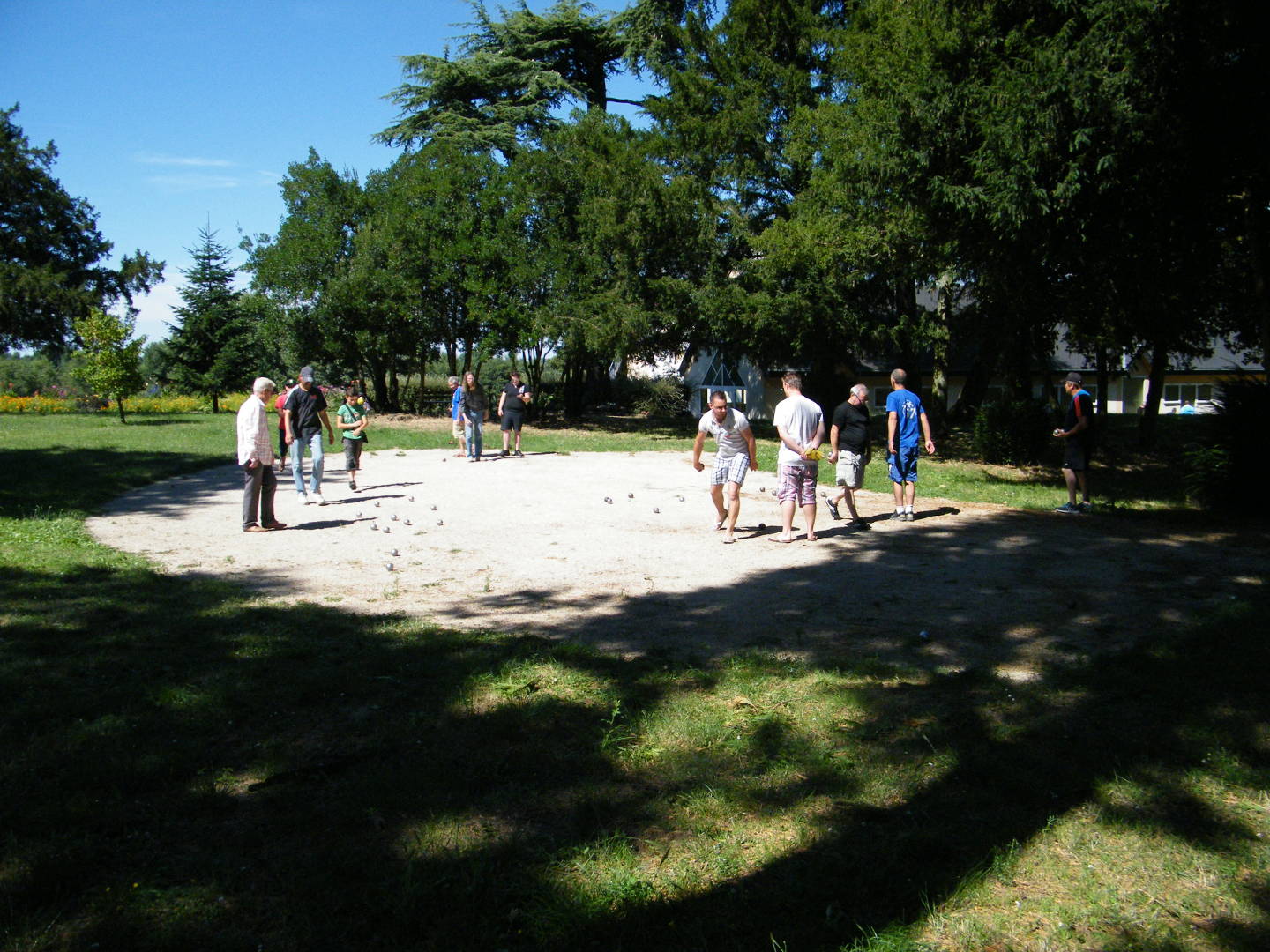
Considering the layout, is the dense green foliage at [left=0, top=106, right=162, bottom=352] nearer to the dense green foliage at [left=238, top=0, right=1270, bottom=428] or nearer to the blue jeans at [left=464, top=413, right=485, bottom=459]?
the dense green foliage at [left=238, top=0, right=1270, bottom=428]

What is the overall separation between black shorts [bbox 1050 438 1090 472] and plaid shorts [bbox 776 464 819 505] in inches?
174

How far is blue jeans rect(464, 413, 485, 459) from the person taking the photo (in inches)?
739

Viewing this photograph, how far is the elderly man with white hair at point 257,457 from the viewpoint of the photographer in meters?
10.1

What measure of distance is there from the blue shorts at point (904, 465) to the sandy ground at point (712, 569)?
636 millimetres

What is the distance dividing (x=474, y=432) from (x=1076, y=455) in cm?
1140

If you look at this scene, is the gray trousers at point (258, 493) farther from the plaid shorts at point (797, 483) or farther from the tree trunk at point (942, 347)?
the tree trunk at point (942, 347)

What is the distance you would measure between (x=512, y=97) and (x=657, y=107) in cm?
762

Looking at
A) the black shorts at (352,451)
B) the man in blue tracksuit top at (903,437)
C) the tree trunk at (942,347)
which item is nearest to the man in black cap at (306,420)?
the black shorts at (352,451)

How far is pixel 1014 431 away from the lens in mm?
20062

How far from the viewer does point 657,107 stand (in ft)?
91.9

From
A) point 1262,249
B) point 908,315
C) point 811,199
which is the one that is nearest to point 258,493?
point 1262,249

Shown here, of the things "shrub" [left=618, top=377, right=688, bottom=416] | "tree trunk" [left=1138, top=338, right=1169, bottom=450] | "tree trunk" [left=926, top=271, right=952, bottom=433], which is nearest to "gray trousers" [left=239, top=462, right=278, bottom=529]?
"tree trunk" [left=926, top=271, right=952, bottom=433]

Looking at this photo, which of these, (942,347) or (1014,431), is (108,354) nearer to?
(942,347)

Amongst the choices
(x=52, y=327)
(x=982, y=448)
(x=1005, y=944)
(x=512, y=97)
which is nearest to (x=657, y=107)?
(x=512, y=97)
